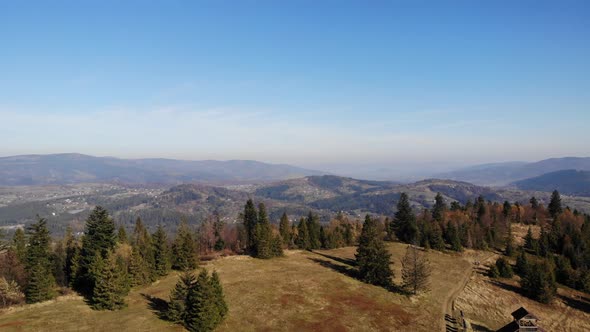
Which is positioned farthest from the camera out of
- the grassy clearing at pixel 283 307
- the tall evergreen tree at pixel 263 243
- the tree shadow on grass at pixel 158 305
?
the tall evergreen tree at pixel 263 243

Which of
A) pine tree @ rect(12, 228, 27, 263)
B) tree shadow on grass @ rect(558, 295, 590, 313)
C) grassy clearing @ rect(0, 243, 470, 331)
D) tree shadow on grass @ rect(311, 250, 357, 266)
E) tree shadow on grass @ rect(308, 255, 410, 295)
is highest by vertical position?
pine tree @ rect(12, 228, 27, 263)

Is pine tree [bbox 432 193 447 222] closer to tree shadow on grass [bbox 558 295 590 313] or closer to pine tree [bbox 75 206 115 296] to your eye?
tree shadow on grass [bbox 558 295 590 313]

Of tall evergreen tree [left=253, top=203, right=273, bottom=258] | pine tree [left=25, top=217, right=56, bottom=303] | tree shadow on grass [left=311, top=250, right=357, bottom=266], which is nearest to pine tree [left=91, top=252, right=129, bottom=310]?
pine tree [left=25, top=217, right=56, bottom=303]

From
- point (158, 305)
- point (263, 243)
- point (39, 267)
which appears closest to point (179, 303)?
point (158, 305)

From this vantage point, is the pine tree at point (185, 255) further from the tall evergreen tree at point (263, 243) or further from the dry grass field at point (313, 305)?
the tall evergreen tree at point (263, 243)

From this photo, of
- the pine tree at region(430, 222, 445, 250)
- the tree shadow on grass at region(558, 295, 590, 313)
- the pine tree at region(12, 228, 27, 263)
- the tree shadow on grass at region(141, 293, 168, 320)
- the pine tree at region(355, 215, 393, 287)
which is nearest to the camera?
the tree shadow on grass at region(141, 293, 168, 320)

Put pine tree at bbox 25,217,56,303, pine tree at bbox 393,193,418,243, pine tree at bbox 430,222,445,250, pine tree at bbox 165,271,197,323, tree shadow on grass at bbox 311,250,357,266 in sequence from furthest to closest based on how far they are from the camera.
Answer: pine tree at bbox 393,193,418,243 → pine tree at bbox 430,222,445,250 → tree shadow on grass at bbox 311,250,357,266 → pine tree at bbox 25,217,56,303 → pine tree at bbox 165,271,197,323

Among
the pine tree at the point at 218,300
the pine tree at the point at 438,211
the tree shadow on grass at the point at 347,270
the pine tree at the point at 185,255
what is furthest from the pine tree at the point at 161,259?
the pine tree at the point at 438,211
